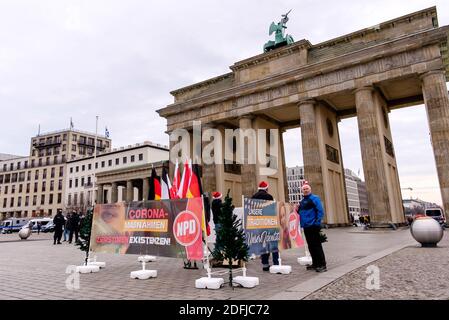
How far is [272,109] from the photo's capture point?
3084cm

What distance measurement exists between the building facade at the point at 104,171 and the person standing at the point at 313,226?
48.2m

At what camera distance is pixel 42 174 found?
8256cm

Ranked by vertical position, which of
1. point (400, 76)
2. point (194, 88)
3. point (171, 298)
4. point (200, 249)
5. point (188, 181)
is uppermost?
point (194, 88)

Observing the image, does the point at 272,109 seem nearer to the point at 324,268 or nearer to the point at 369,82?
the point at 369,82

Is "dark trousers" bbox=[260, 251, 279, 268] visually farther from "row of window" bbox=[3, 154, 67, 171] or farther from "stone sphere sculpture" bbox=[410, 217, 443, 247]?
"row of window" bbox=[3, 154, 67, 171]

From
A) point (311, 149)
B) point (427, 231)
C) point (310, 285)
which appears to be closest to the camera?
point (310, 285)

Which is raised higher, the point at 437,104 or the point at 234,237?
the point at 437,104

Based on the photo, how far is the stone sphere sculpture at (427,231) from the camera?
10.6 metres

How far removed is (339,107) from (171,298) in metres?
31.4

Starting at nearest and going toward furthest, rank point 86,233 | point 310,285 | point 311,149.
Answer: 1. point 310,285
2. point 86,233
3. point 311,149

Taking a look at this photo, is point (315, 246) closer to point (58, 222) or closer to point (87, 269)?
point (87, 269)

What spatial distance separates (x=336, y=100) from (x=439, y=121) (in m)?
9.77

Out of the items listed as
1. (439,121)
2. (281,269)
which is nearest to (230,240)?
(281,269)
